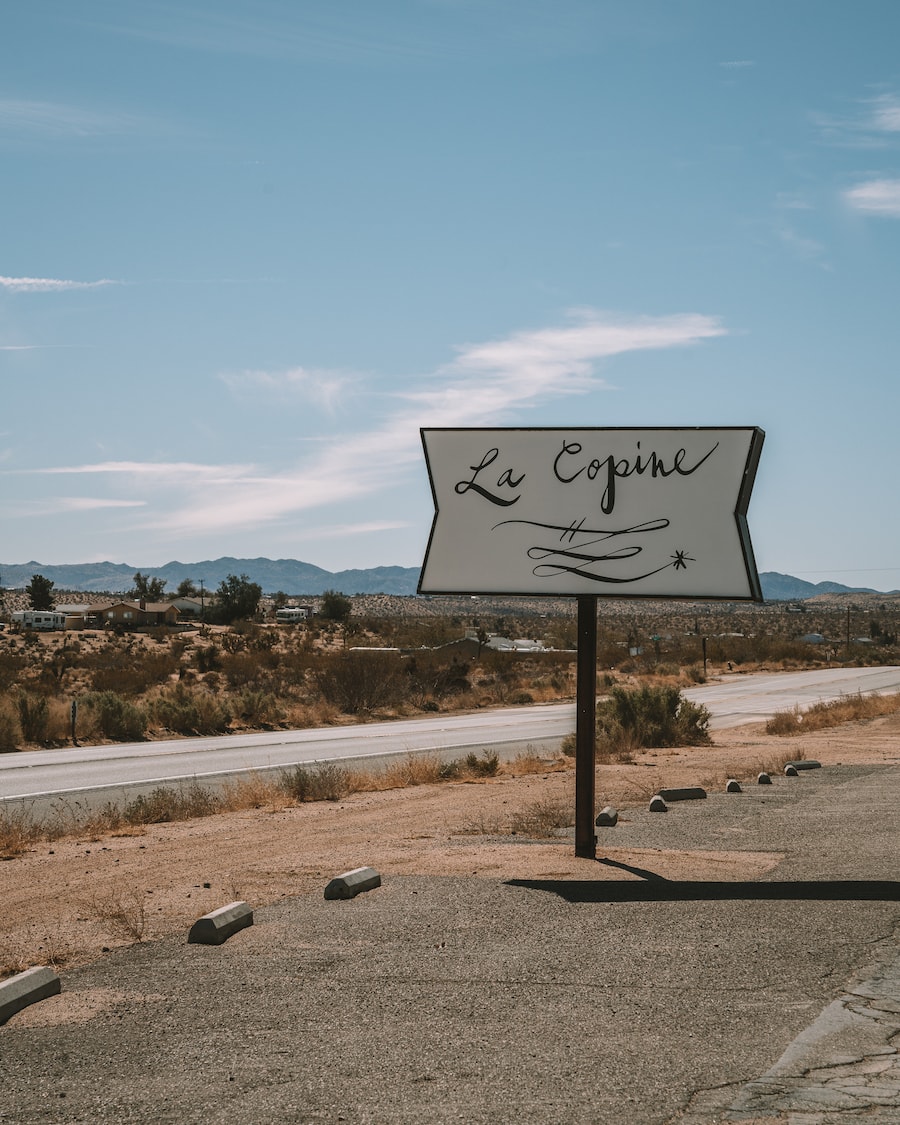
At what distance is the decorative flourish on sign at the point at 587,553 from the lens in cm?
1114

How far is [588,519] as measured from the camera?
11.4 meters

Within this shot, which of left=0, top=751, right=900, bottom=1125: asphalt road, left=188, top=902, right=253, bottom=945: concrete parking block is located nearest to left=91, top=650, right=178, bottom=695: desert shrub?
left=188, top=902, right=253, bottom=945: concrete parking block

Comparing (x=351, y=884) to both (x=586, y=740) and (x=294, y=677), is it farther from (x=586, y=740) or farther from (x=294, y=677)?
(x=294, y=677)

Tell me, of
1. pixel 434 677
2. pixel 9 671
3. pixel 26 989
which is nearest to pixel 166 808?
pixel 26 989

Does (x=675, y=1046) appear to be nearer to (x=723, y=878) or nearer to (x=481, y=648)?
(x=723, y=878)

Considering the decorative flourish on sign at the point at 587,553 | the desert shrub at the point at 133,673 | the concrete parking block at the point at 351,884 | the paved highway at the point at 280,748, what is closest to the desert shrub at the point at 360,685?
the paved highway at the point at 280,748

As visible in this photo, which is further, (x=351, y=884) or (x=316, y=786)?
(x=316, y=786)

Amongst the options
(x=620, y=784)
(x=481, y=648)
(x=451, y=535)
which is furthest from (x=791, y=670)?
(x=451, y=535)

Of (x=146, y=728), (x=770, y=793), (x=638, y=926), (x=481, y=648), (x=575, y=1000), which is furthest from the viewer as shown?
(x=481, y=648)

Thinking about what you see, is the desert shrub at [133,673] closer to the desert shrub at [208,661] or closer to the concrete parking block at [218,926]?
the desert shrub at [208,661]

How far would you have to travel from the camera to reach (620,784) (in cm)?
1877

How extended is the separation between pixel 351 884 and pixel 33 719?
23.7m

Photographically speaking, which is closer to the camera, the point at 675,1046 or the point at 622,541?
the point at 675,1046

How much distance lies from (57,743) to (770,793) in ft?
66.1
